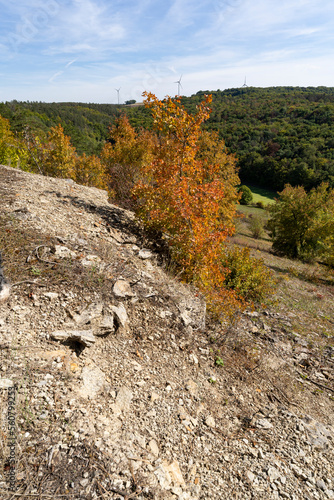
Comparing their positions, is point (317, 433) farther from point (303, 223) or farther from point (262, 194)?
point (262, 194)

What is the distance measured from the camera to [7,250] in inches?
203

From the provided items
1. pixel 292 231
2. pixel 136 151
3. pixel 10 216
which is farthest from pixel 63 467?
pixel 292 231

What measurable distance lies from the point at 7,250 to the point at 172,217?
14.1 ft

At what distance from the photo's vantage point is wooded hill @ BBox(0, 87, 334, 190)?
64625mm

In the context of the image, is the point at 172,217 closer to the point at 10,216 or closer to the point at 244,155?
the point at 10,216

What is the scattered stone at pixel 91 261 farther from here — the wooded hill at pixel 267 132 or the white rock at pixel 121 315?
the wooded hill at pixel 267 132

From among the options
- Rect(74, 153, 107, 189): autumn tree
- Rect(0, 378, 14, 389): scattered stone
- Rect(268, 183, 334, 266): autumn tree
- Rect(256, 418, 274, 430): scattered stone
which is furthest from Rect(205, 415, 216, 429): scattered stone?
Rect(268, 183, 334, 266): autumn tree

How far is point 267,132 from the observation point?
86.2 meters

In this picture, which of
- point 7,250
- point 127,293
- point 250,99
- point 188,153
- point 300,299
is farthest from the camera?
point 250,99

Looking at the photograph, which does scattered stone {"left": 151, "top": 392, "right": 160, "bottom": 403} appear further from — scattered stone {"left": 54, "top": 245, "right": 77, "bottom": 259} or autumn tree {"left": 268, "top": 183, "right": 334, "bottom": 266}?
autumn tree {"left": 268, "top": 183, "right": 334, "bottom": 266}

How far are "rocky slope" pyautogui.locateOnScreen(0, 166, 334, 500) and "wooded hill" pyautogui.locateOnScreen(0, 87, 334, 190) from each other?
4930 cm

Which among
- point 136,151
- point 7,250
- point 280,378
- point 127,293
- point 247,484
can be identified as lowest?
point 280,378

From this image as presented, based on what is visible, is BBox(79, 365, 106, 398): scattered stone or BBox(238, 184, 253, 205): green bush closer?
BBox(79, 365, 106, 398): scattered stone

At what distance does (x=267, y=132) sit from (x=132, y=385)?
3837 inches
